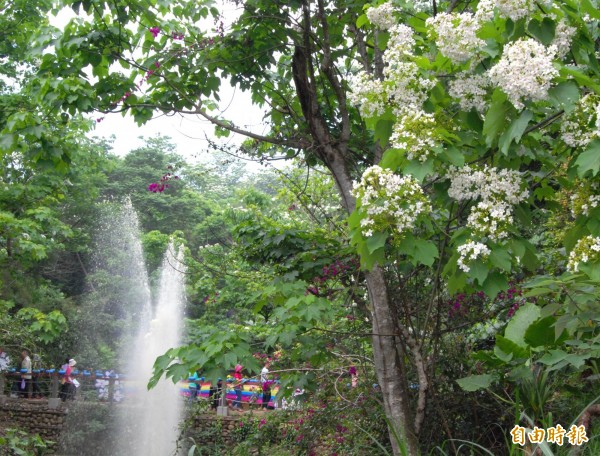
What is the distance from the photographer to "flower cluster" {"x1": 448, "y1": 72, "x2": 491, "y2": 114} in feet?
7.84

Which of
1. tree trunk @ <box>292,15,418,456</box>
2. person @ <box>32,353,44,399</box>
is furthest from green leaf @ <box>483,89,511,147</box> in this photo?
person @ <box>32,353,44,399</box>

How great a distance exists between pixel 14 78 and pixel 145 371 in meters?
8.44

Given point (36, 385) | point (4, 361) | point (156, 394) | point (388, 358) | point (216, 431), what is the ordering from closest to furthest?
point (388, 358) < point (216, 431) < point (4, 361) < point (156, 394) < point (36, 385)

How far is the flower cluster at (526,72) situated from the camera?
1.96m

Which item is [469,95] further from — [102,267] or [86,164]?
[102,267]

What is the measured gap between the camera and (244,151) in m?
4.90

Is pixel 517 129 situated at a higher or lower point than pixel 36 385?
lower

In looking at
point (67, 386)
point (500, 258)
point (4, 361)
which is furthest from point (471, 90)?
point (67, 386)

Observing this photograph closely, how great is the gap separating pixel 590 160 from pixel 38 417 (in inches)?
593

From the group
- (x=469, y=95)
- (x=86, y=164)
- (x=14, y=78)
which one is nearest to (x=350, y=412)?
(x=469, y=95)

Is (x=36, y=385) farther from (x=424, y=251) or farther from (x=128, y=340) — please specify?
(x=424, y=251)

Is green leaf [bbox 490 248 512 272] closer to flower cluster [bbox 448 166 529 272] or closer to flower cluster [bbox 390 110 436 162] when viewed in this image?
flower cluster [bbox 448 166 529 272]

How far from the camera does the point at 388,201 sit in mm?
2273

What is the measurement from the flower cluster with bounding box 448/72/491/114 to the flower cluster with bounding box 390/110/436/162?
0.68 ft
